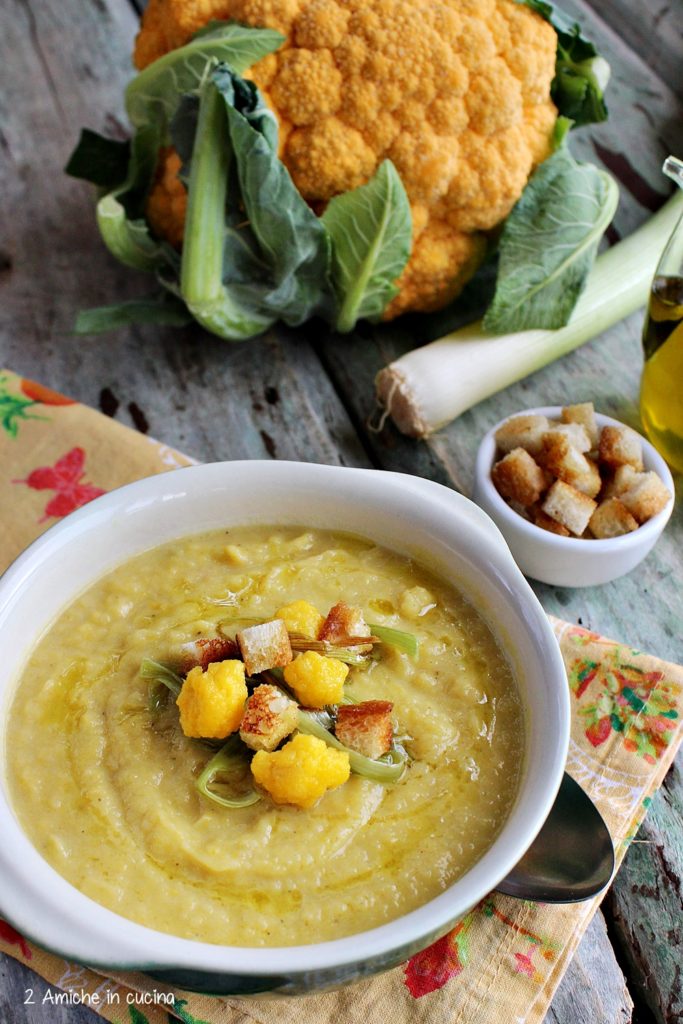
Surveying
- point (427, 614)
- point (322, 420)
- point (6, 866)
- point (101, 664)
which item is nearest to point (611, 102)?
point (322, 420)

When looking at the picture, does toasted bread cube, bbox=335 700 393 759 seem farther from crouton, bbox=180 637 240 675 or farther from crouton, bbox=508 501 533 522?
crouton, bbox=508 501 533 522

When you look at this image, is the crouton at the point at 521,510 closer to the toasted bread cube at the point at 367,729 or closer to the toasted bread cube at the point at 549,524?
the toasted bread cube at the point at 549,524

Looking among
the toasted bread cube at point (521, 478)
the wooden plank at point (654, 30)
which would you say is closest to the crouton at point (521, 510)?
the toasted bread cube at point (521, 478)

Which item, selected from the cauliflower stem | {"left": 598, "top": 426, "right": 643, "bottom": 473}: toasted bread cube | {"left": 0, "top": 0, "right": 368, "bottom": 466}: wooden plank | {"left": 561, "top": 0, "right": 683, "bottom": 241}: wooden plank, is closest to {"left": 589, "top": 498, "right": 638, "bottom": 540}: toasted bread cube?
{"left": 598, "top": 426, "right": 643, "bottom": 473}: toasted bread cube

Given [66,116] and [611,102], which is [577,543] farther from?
[66,116]

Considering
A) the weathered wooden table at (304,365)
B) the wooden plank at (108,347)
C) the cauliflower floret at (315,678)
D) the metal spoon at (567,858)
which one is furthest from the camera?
the wooden plank at (108,347)

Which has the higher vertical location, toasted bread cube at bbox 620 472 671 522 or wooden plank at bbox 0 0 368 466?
toasted bread cube at bbox 620 472 671 522
